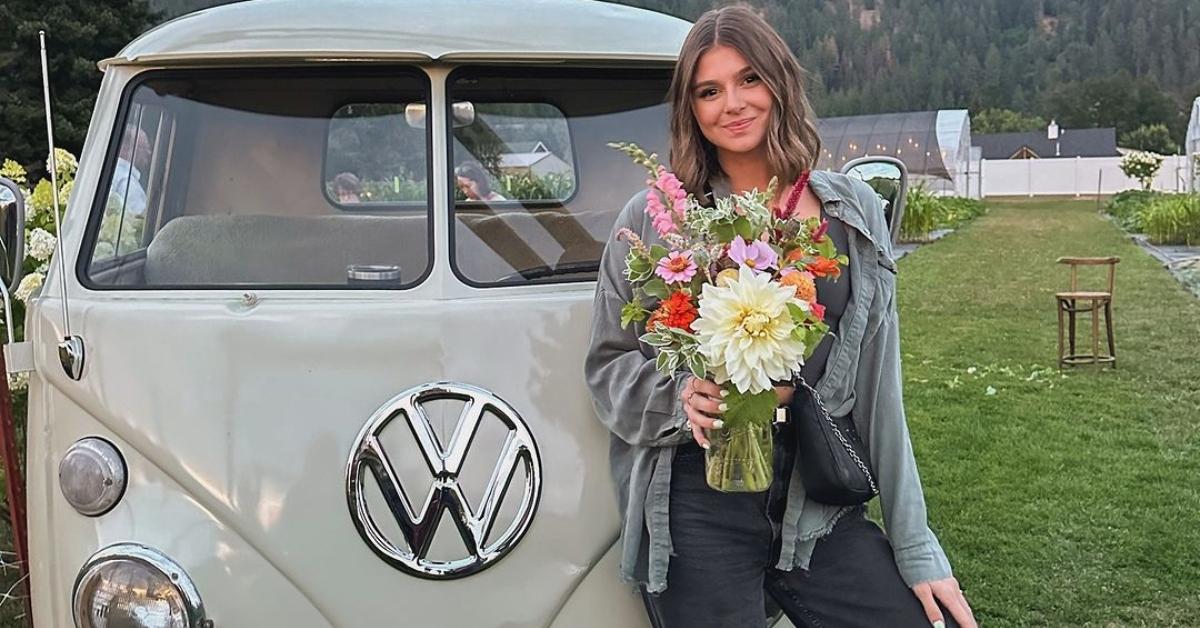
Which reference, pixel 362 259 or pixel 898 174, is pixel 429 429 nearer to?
pixel 362 259

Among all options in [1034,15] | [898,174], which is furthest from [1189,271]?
[1034,15]

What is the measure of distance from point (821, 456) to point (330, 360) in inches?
37.4

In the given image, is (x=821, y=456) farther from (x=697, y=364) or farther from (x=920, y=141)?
(x=920, y=141)

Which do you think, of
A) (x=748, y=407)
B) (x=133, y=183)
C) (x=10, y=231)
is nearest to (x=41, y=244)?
(x=133, y=183)

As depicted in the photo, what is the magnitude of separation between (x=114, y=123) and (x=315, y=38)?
20.8 inches

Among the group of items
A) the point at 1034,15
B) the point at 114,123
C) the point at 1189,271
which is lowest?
the point at 1189,271

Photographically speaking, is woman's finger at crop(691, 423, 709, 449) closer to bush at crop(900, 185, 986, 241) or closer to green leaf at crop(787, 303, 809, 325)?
green leaf at crop(787, 303, 809, 325)

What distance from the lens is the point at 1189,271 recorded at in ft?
47.7

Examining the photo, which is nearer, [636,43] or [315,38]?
[315,38]

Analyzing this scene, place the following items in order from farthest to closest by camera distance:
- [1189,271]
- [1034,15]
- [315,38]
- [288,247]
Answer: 1. [1034,15]
2. [1189,271]
3. [288,247]
4. [315,38]

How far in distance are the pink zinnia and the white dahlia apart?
0.06 meters

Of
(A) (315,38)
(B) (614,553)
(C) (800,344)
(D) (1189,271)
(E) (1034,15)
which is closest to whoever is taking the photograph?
(C) (800,344)

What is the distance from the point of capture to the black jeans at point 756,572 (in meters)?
1.94

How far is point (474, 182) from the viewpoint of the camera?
255 centimetres
